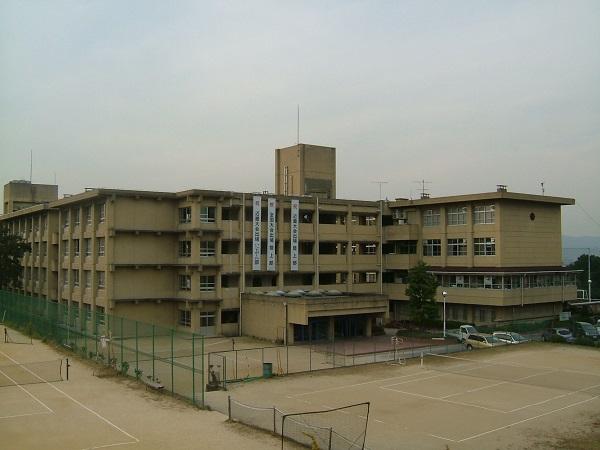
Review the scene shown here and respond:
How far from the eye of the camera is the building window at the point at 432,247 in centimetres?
6125

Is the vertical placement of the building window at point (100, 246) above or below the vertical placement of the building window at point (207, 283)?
above

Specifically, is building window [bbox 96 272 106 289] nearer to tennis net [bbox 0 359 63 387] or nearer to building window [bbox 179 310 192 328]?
building window [bbox 179 310 192 328]

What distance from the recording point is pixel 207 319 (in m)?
51.1

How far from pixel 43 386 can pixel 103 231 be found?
22.7 m

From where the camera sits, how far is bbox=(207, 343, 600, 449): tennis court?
23078 mm

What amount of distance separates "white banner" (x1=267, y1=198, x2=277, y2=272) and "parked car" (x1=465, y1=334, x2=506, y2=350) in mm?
17993

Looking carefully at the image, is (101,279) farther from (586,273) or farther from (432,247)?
(586,273)

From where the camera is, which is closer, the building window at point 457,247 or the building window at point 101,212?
the building window at point 101,212

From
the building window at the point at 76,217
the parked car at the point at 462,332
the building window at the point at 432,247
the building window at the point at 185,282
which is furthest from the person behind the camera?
the building window at the point at 432,247

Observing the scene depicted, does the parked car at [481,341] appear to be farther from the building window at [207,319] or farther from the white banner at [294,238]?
the building window at [207,319]

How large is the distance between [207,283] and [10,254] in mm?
30923

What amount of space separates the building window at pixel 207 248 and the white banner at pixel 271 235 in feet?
16.6

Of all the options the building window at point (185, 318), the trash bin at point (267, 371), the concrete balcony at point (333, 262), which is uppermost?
the concrete balcony at point (333, 262)

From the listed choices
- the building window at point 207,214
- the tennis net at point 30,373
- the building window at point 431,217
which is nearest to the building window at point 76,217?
the building window at point 207,214
